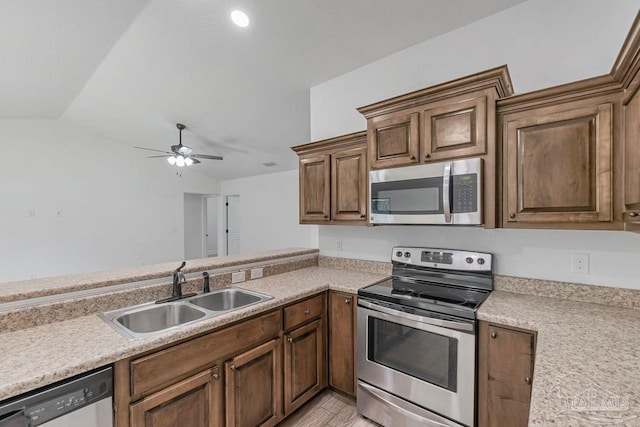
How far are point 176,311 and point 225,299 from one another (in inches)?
14.6

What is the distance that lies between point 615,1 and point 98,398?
130 inches

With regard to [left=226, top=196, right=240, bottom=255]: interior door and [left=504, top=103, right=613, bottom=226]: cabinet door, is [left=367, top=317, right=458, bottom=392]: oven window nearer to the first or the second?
[left=504, top=103, right=613, bottom=226]: cabinet door

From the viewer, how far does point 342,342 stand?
220 cm

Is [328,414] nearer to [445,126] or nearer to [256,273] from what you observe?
[256,273]

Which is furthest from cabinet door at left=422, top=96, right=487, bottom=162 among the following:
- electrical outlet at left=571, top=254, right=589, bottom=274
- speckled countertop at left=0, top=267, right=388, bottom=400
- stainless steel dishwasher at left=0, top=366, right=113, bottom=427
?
stainless steel dishwasher at left=0, top=366, right=113, bottom=427

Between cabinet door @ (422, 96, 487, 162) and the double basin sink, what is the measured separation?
4.93 feet

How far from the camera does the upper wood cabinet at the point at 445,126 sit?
1738 millimetres

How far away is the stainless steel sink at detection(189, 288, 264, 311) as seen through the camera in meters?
2.06

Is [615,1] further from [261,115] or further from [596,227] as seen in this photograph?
[261,115]

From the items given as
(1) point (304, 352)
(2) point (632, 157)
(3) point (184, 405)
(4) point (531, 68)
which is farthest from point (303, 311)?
(4) point (531, 68)

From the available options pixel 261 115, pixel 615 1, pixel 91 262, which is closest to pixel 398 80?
pixel 615 1

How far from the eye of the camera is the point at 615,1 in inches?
66.0

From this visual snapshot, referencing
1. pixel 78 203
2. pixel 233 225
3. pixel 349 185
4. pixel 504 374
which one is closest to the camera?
pixel 504 374

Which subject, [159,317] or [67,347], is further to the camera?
[159,317]
